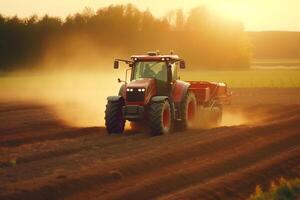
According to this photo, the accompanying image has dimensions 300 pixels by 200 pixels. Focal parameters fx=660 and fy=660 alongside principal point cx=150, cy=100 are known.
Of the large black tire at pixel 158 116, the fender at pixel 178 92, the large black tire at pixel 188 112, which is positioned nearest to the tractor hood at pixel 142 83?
the large black tire at pixel 158 116

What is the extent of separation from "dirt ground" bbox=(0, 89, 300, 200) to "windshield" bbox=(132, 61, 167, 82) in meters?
1.64

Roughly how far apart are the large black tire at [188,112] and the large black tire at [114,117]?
1726mm

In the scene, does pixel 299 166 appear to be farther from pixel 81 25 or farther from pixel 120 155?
pixel 81 25

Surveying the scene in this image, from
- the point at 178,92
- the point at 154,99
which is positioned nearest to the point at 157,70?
the point at 178,92

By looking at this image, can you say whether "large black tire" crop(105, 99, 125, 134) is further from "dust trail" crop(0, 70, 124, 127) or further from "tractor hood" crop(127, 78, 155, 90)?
"dust trail" crop(0, 70, 124, 127)

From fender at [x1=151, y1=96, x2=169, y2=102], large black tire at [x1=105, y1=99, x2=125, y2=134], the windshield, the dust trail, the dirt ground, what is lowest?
the dust trail

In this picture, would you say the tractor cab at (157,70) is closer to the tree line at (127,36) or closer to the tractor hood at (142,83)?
the tractor hood at (142,83)

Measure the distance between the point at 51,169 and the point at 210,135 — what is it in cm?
597

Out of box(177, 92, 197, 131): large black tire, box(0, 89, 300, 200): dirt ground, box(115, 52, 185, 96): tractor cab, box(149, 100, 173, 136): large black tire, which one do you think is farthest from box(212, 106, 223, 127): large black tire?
box(149, 100, 173, 136): large black tire

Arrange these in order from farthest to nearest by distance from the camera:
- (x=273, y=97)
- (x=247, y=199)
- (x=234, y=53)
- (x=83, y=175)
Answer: (x=234, y=53), (x=273, y=97), (x=83, y=175), (x=247, y=199)

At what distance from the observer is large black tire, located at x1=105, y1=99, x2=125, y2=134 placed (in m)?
17.8

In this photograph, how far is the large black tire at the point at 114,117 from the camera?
58.3ft

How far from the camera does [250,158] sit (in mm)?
14297

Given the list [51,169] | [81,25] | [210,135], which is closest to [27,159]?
[51,169]
